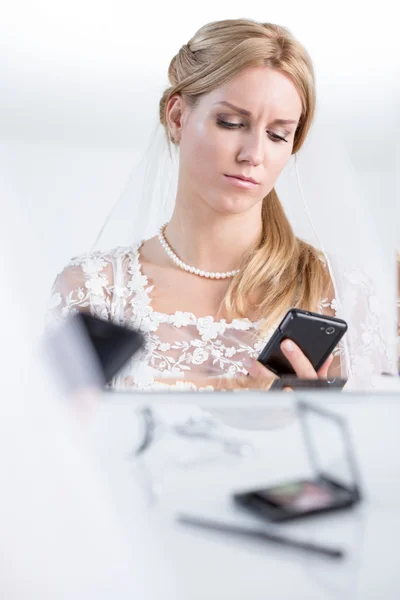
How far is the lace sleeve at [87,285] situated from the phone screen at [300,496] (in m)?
0.33

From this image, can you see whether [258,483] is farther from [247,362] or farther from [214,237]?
[214,237]

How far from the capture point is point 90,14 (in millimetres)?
697

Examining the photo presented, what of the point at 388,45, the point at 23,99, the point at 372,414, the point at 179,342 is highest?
the point at 388,45

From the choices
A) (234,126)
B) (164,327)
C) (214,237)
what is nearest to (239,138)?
(234,126)

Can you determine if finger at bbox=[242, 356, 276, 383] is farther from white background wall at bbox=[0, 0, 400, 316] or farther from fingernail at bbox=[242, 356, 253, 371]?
white background wall at bbox=[0, 0, 400, 316]

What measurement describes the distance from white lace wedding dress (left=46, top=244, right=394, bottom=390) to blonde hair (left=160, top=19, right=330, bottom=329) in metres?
0.02

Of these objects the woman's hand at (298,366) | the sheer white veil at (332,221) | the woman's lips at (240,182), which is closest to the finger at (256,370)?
the woman's hand at (298,366)

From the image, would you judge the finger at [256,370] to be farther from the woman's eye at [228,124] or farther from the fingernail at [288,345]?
the woman's eye at [228,124]

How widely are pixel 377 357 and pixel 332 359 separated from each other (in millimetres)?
87

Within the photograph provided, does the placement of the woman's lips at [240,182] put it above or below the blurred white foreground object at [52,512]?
above

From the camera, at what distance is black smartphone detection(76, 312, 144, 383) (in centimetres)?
45

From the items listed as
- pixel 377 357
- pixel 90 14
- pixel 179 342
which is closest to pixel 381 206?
pixel 377 357

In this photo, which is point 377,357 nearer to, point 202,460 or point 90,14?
point 202,460

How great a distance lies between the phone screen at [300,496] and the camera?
1.28 ft
